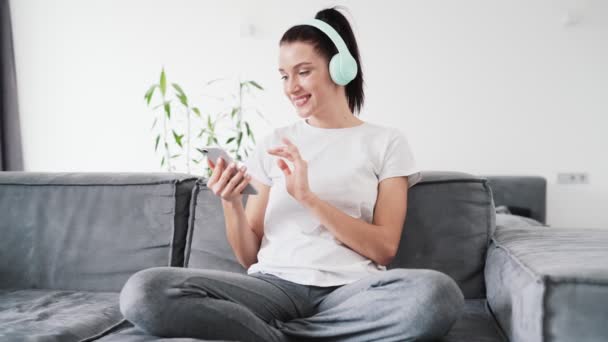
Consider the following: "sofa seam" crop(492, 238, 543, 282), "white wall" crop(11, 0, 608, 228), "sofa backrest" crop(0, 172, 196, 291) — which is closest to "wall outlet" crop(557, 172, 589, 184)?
"white wall" crop(11, 0, 608, 228)

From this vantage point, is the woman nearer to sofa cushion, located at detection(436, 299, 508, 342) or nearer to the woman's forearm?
the woman's forearm

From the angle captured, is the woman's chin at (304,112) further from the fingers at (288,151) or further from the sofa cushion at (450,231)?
the sofa cushion at (450,231)

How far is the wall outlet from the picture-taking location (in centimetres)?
290

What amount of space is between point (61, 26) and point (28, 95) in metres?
0.55

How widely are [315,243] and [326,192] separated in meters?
0.14

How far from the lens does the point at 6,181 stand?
1532 mm

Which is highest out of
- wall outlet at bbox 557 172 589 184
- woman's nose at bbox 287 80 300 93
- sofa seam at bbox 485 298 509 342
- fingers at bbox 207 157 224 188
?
woman's nose at bbox 287 80 300 93

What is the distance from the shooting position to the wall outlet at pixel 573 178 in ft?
9.51

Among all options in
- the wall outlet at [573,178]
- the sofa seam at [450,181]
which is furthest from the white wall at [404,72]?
the sofa seam at [450,181]

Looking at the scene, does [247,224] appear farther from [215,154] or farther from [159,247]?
[159,247]

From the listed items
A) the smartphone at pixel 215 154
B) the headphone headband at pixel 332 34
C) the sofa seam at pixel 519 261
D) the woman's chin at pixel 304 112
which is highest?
the headphone headband at pixel 332 34

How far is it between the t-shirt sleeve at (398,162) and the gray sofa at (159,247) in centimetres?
13

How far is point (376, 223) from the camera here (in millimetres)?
1150

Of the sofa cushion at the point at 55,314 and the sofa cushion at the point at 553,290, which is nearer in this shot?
the sofa cushion at the point at 553,290
